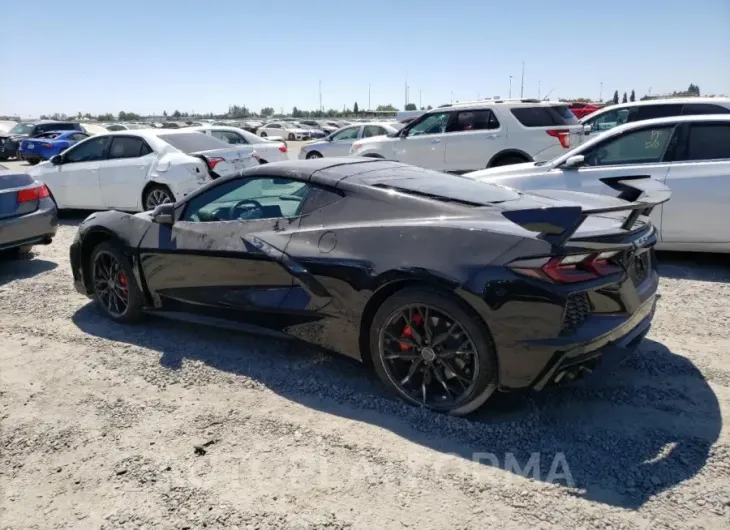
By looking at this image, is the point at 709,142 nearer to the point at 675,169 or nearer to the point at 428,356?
the point at 675,169

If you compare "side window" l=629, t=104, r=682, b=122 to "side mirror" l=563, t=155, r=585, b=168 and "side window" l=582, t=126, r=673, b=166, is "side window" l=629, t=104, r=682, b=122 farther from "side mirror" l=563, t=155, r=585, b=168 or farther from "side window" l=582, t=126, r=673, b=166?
"side mirror" l=563, t=155, r=585, b=168

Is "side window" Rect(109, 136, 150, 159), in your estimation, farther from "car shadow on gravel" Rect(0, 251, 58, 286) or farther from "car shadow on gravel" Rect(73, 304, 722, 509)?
"car shadow on gravel" Rect(73, 304, 722, 509)

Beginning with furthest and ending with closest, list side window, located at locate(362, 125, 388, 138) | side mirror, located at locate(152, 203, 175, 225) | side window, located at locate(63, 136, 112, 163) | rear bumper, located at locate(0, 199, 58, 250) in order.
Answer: side window, located at locate(362, 125, 388, 138)
side window, located at locate(63, 136, 112, 163)
rear bumper, located at locate(0, 199, 58, 250)
side mirror, located at locate(152, 203, 175, 225)

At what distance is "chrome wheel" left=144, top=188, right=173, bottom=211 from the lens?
9023 mm

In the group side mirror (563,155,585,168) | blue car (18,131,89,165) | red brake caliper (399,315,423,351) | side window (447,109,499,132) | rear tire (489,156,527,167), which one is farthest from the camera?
blue car (18,131,89,165)

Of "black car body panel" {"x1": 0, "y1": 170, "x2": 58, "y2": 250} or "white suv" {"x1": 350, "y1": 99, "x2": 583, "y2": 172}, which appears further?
"white suv" {"x1": 350, "y1": 99, "x2": 583, "y2": 172}

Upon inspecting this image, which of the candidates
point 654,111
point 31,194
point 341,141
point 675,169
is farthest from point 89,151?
point 654,111

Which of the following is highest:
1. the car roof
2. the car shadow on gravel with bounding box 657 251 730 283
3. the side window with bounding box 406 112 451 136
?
Result: the side window with bounding box 406 112 451 136

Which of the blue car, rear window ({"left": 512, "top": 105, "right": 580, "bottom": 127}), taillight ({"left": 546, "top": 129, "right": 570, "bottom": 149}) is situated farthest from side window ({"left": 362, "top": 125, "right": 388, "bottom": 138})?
the blue car

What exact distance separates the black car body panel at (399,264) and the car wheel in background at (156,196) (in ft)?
14.5

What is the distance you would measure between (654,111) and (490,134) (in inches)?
118

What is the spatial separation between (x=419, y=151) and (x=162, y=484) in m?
9.78

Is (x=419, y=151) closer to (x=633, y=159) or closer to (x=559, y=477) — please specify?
(x=633, y=159)

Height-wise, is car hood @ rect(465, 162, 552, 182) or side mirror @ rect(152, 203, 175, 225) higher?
car hood @ rect(465, 162, 552, 182)
